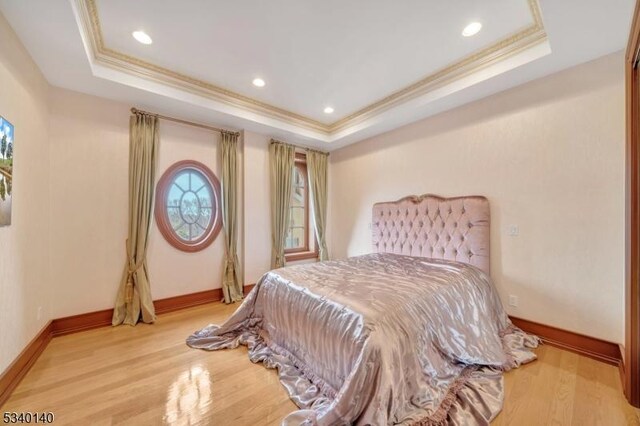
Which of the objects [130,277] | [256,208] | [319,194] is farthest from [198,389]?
[319,194]

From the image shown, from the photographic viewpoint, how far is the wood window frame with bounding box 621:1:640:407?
1.61 m

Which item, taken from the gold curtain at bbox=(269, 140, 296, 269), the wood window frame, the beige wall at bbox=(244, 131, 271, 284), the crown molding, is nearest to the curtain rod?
the beige wall at bbox=(244, 131, 271, 284)

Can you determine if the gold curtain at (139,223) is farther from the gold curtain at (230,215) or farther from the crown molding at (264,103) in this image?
the gold curtain at (230,215)

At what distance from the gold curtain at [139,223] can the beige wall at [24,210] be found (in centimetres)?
64

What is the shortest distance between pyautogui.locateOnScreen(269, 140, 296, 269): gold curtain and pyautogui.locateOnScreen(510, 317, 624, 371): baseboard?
3200mm

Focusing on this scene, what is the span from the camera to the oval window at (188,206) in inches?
129

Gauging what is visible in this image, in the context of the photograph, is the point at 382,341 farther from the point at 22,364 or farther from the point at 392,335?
the point at 22,364

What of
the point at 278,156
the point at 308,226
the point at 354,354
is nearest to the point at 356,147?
the point at 278,156

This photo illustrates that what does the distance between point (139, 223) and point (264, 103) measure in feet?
7.38

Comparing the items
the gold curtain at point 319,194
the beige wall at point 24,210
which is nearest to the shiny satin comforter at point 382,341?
the beige wall at point 24,210

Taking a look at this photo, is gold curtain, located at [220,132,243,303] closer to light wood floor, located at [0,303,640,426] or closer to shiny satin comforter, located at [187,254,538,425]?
shiny satin comforter, located at [187,254,538,425]

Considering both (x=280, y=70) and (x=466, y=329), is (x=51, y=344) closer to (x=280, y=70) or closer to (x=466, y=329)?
(x=280, y=70)

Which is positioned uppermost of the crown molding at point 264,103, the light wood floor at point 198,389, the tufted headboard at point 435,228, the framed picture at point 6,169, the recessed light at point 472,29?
the recessed light at point 472,29

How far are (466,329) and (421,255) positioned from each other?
4.36 ft
